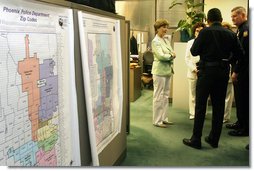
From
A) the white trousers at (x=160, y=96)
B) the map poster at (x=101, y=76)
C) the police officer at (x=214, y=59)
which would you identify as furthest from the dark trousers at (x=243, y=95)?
the map poster at (x=101, y=76)

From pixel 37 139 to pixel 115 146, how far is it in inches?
42.9

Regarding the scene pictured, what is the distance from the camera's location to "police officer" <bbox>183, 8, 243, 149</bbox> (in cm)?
246

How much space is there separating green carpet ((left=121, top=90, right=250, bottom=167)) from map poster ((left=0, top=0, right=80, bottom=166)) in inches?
37.5

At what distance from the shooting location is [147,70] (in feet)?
18.5

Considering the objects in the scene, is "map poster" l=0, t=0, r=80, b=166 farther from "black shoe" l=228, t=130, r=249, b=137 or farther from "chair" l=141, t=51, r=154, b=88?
"chair" l=141, t=51, r=154, b=88

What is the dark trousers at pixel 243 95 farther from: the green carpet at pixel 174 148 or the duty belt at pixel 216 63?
the duty belt at pixel 216 63

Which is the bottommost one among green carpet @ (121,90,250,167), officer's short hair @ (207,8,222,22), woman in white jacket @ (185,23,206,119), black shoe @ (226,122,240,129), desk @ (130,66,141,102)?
green carpet @ (121,90,250,167)

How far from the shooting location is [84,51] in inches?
55.4

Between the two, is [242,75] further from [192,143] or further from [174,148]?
[174,148]

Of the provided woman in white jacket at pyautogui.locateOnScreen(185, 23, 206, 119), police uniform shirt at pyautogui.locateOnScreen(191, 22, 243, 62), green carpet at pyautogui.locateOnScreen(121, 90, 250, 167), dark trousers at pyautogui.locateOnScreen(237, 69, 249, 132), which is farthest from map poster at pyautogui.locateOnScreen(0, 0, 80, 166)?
woman in white jacket at pyautogui.locateOnScreen(185, 23, 206, 119)

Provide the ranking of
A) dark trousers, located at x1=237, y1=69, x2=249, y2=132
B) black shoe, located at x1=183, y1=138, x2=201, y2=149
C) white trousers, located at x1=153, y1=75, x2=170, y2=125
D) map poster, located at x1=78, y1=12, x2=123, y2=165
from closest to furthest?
1. map poster, located at x1=78, y1=12, x2=123, y2=165
2. black shoe, located at x1=183, y1=138, x2=201, y2=149
3. dark trousers, located at x1=237, y1=69, x2=249, y2=132
4. white trousers, located at x1=153, y1=75, x2=170, y2=125

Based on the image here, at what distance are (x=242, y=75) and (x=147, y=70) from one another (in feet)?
9.39

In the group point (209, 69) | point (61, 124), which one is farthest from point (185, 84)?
point (61, 124)

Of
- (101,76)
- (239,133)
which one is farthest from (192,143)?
(101,76)
